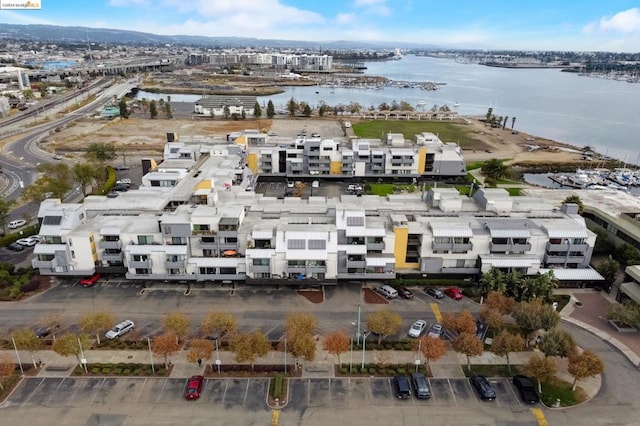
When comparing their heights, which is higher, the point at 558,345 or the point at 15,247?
the point at 558,345

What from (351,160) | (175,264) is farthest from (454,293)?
(351,160)

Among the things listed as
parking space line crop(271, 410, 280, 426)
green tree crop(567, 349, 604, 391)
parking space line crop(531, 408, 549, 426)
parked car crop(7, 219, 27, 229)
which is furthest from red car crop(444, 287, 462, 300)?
parked car crop(7, 219, 27, 229)

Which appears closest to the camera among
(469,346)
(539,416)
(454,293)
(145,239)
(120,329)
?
(539,416)

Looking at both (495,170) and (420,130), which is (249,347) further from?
(420,130)

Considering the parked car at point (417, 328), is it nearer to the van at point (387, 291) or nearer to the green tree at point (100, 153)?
the van at point (387, 291)

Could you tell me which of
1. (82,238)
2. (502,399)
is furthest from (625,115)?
(82,238)

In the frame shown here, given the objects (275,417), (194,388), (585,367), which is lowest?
(275,417)

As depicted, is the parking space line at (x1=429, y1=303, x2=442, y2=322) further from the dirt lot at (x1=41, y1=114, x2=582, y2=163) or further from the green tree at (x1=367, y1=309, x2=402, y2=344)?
the dirt lot at (x1=41, y1=114, x2=582, y2=163)
